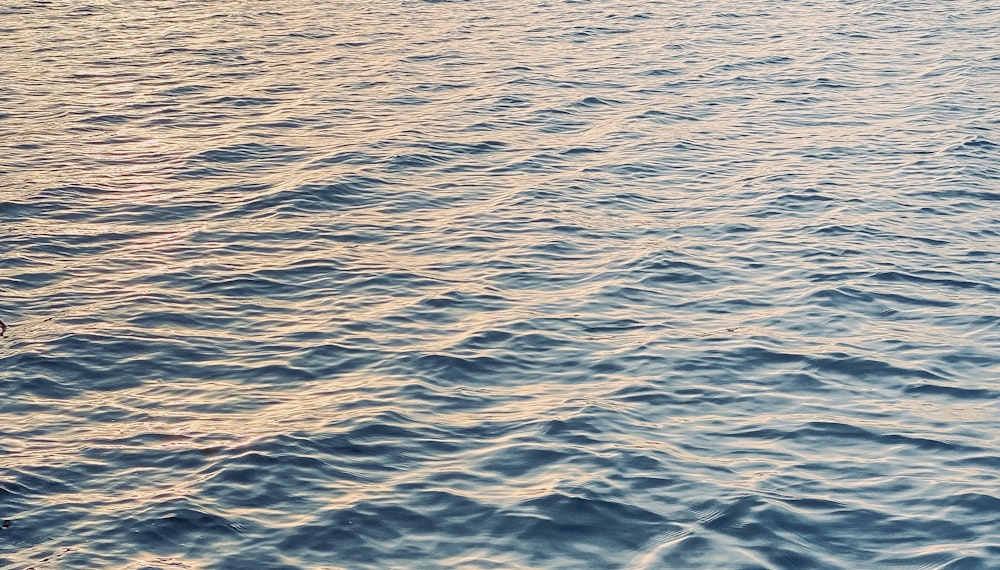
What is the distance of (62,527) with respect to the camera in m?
13.3

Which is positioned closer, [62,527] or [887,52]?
[62,527]

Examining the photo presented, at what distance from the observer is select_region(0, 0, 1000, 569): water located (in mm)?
13727

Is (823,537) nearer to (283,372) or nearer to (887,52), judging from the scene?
(283,372)

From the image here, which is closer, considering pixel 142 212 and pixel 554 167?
pixel 142 212

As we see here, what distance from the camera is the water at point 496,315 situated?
45.0ft

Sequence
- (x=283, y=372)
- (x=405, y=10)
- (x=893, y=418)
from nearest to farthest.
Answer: (x=893, y=418) < (x=283, y=372) < (x=405, y=10)

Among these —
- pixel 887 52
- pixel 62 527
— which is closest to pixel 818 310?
pixel 62 527

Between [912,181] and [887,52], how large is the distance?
52.2 ft

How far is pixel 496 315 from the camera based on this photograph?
65.2 feet

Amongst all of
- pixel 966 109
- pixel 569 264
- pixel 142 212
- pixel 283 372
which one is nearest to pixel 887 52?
pixel 966 109

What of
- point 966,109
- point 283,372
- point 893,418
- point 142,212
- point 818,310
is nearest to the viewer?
point 893,418

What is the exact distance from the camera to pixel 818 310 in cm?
1998

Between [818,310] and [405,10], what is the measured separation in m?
32.6

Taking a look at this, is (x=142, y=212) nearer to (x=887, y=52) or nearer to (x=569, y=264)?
(x=569, y=264)
